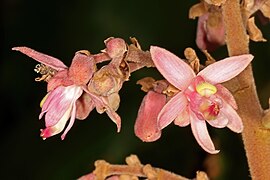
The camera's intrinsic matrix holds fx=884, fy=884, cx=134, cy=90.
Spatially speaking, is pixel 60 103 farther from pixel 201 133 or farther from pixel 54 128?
Answer: pixel 201 133

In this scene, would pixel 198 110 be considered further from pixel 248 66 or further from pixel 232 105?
pixel 248 66

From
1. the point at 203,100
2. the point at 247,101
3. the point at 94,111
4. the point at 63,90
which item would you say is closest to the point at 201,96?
the point at 203,100

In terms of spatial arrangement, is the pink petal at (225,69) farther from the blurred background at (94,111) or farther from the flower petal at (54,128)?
the blurred background at (94,111)

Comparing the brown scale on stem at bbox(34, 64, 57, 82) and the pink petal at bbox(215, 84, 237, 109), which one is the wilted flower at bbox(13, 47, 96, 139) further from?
the pink petal at bbox(215, 84, 237, 109)

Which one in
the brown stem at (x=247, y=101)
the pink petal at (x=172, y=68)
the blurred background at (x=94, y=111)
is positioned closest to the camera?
the pink petal at (x=172, y=68)

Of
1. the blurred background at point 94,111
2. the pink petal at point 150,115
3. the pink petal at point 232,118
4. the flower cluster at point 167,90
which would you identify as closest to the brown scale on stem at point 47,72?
the flower cluster at point 167,90

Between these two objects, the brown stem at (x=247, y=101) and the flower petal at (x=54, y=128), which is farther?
the brown stem at (x=247, y=101)

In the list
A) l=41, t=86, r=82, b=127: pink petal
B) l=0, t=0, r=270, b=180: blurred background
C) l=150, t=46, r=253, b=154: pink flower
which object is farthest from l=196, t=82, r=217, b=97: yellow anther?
l=0, t=0, r=270, b=180: blurred background
